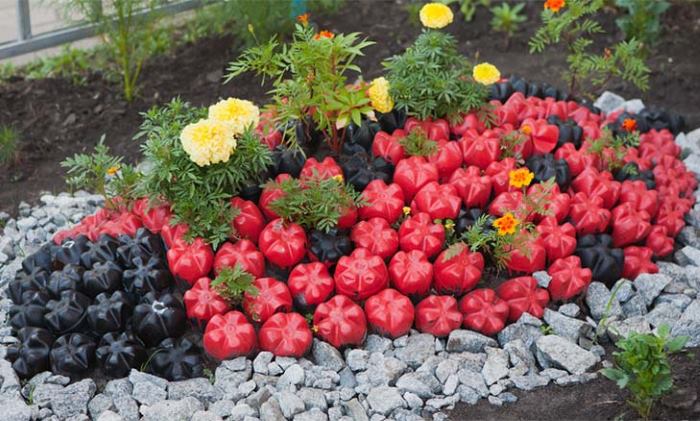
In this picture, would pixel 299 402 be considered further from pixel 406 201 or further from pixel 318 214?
pixel 406 201

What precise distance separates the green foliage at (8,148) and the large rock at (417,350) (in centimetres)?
246

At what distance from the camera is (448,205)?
364 centimetres

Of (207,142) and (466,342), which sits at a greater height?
(207,142)

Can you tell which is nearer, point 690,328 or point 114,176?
point 690,328

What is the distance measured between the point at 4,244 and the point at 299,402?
1.71m

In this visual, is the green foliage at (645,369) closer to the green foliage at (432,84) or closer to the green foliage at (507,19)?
the green foliage at (432,84)

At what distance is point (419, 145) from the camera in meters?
3.90

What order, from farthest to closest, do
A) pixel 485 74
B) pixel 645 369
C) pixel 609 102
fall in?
1. pixel 609 102
2. pixel 485 74
3. pixel 645 369

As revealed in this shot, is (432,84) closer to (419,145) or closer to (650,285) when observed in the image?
(419,145)

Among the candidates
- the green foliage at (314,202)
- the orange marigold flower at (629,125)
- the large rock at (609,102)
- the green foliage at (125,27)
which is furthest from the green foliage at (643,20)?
the green foliage at (314,202)

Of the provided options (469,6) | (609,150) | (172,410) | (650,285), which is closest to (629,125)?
(609,150)

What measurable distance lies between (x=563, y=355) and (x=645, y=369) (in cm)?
52

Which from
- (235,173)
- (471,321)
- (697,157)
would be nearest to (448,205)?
(471,321)

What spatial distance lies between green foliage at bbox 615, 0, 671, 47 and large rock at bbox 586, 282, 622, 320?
2.49 metres
